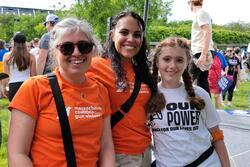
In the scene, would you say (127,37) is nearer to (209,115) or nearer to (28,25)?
(209,115)

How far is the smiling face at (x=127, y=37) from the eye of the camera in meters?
2.53

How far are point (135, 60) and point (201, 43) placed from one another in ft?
5.92

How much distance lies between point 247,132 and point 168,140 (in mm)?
2236

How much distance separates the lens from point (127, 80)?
2.49m

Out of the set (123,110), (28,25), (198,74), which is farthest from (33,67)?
(28,25)

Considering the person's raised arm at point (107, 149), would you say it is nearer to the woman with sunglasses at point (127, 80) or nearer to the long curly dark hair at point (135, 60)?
the woman with sunglasses at point (127, 80)

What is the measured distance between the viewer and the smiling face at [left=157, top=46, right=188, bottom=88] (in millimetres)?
2596

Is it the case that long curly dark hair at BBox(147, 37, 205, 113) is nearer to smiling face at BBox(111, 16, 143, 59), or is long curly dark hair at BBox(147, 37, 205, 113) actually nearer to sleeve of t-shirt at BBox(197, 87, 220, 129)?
sleeve of t-shirt at BBox(197, 87, 220, 129)

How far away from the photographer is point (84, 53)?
211cm

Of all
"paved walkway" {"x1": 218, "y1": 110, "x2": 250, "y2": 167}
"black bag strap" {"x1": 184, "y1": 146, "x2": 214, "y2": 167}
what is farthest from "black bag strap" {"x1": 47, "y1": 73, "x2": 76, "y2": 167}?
"paved walkway" {"x1": 218, "y1": 110, "x2": 250, "y2": 167}

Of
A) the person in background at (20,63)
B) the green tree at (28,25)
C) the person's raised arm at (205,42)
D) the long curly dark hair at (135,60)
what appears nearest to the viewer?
the long curly dark hair at (135,60)

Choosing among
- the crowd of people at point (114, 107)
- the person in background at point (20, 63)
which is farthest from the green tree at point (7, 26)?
the crowd of people at point (114, 107)

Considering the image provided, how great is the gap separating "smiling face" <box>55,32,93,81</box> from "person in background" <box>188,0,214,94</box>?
7.43 feet

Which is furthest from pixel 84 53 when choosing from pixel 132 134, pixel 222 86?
pixel 222 86
